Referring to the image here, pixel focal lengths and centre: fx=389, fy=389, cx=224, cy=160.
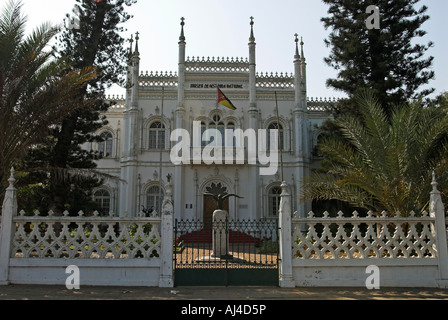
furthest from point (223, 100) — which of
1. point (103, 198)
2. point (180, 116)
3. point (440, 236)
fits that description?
point (440, 236)

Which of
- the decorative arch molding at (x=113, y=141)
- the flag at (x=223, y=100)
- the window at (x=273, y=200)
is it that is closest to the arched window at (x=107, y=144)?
the decorative arch molding at (x=113, y=141)

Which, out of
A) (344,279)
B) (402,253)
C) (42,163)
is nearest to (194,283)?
(344,279)

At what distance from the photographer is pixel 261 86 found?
1016 inches

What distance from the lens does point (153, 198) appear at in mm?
24438

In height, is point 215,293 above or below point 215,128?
below

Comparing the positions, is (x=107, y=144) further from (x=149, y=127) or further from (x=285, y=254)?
(x=285, y=254)

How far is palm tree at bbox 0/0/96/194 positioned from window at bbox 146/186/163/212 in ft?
46.5

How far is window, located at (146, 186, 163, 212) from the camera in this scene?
79.6 ft

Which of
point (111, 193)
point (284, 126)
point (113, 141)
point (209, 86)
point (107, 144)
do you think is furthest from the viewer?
point (107, 144)

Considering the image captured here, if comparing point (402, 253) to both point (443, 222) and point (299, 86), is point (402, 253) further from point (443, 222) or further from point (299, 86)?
point (299, 86)

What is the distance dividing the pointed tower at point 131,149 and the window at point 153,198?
77cm

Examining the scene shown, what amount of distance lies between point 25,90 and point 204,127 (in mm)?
15472

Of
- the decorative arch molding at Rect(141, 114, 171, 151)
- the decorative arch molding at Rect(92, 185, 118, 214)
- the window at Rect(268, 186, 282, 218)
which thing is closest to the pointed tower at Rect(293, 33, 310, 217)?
the window at Rect(268, 186, 282, 218)

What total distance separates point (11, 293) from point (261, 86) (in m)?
20.6
